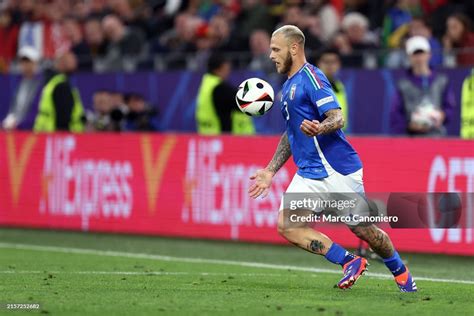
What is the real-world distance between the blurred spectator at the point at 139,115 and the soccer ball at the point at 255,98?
33.2 ft

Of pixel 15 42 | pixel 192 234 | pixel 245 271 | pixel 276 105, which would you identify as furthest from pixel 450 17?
pixel 15 42

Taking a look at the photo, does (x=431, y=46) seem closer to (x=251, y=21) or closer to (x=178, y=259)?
(x=251, y=21)

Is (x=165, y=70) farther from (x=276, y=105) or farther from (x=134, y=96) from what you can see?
(x=276, y=105)

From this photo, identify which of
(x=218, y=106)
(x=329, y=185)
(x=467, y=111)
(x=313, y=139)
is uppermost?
(x=218, y=106)

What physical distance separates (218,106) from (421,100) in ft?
10.9

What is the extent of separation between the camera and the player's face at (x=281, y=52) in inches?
446

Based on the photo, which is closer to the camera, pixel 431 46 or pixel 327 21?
Answer: pixel 431 46

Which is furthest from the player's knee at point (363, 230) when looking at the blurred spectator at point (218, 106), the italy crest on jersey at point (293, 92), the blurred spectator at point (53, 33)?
the blurred spectator at point (53, 33)

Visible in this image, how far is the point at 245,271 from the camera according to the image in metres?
13.7

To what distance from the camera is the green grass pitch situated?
10.1 meters

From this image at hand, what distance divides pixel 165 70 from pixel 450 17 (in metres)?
5.86

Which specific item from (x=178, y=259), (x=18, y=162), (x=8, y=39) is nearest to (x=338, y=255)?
(x=178, y=259)

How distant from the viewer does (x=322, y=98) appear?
1109 centimetres

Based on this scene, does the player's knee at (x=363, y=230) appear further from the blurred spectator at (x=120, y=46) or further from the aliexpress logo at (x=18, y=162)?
the blurred spectator at (x=120, y=46)
